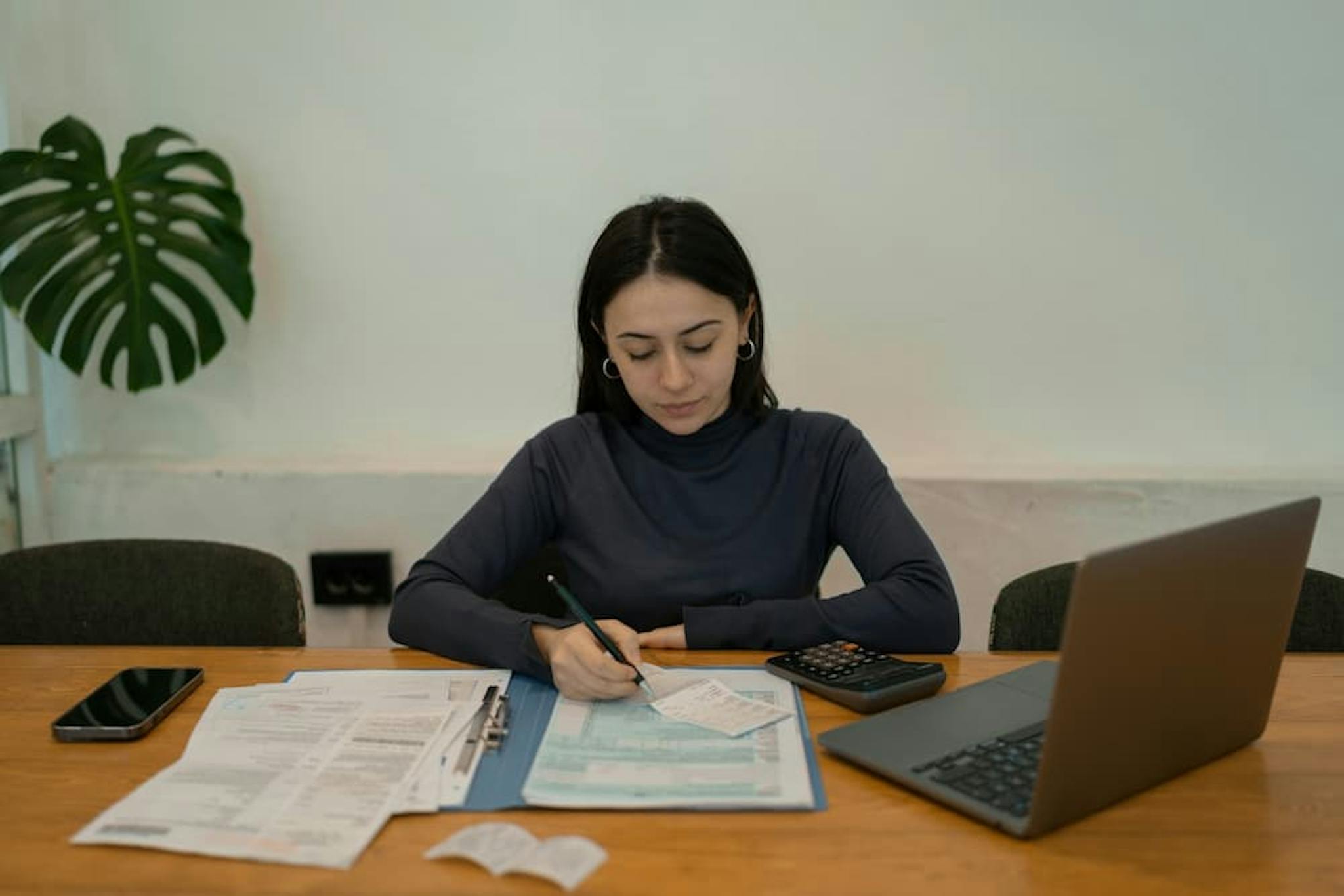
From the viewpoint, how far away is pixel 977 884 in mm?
885

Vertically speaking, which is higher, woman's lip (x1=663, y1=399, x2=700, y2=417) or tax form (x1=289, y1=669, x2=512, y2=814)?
woman's lip (x1=663, y1=399, x2=700, y2=417)

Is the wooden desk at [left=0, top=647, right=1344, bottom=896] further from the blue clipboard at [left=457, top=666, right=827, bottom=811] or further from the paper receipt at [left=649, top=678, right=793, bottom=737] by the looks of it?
the paper receipt at [left=649, top=678, right=793, bottom=737]

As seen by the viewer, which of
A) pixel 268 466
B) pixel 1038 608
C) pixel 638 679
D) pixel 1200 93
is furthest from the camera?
pixel 268 466

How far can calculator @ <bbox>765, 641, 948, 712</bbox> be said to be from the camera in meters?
1.24

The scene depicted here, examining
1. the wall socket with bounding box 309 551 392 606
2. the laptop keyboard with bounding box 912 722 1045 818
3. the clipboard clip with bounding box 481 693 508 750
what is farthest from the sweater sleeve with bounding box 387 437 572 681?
the wall socket with bounding box 309 551 392 606

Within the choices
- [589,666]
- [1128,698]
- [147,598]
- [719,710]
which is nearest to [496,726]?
[589,666]

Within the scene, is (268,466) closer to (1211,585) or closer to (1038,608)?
(1038,608)

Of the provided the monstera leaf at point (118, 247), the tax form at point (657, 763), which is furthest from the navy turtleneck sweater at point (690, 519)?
the monstera leaf at point (118, 247)

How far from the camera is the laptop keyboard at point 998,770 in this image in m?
0.99

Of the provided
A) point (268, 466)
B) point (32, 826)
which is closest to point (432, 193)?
point (268, 466)

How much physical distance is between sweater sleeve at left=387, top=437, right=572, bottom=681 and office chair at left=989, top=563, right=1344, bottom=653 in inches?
25.4

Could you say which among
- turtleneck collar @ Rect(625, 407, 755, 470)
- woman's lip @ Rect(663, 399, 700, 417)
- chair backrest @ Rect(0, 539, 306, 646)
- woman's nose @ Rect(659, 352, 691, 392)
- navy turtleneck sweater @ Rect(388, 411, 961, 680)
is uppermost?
woman's nose @ Rect(659, 352, 691, 392)

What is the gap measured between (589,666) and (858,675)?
31 cm

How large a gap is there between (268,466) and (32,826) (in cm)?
156
